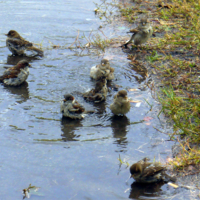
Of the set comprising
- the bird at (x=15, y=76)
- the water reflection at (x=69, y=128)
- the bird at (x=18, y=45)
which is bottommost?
the water reflection at (x=69, y=128)

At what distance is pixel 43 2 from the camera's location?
45.6 ft

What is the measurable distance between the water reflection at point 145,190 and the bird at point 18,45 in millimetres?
5595

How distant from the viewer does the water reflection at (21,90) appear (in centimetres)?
746

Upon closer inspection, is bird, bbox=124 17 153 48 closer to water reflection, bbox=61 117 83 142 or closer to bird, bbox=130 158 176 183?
water reflection, bbox=61 117 83 142

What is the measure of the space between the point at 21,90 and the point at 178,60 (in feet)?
12.9

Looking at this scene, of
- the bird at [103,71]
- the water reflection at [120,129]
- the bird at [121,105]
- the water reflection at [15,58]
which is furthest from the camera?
the water reflection at [15,58]

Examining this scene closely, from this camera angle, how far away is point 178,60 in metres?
8.99

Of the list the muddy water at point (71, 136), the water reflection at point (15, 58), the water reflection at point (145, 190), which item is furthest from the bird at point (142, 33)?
the water reflection at point (145, 190)

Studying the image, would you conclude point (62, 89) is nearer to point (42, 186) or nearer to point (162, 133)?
point (162, 133)

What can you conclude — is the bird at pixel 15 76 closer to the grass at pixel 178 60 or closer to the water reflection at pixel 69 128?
the water reflection at pixel 69 128

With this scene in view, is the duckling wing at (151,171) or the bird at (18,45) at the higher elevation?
the bird at (18,45)

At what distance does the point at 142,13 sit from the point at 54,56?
467cm

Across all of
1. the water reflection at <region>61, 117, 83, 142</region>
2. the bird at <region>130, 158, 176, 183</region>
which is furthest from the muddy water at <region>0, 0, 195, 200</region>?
the bird at <region>130, 158, 176, 183</region>

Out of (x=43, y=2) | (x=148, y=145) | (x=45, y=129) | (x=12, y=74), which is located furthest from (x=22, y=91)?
(x=43, y=2)
